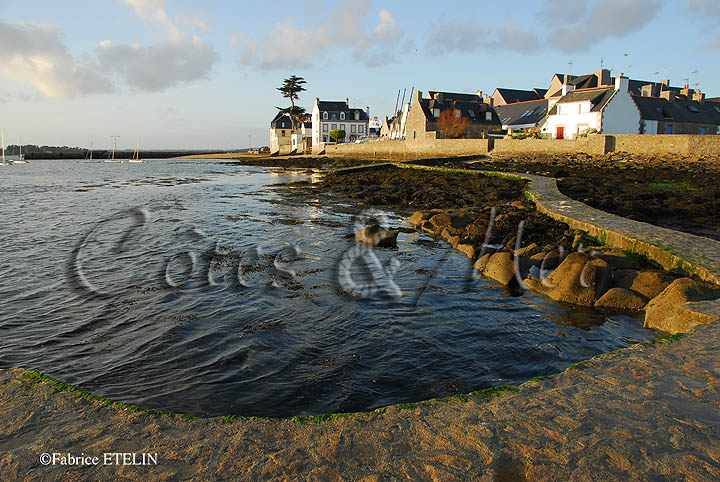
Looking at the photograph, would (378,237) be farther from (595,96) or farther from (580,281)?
(595,96)

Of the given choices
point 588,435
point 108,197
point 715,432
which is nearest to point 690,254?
point 715,432

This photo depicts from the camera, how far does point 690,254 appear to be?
8.41 m

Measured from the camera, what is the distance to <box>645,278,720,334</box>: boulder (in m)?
6.01

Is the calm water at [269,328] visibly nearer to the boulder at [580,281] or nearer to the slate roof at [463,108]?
the boulder at [580,281]

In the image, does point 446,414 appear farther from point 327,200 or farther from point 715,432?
point 327,200

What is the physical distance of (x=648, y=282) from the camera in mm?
7648

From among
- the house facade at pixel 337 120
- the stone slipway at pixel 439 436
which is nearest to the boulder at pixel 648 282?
the stone slipway at pixel 439 436

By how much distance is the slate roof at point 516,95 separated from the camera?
75.1m

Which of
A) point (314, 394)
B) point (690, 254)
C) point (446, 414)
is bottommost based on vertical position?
point (314, 394)

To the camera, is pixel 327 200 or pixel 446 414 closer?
pixel 446 414

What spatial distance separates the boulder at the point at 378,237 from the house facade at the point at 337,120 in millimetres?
78912

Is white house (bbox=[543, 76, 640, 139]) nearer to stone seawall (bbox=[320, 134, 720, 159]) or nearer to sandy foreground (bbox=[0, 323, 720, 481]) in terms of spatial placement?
stone seawall (bbox=[320, 134, 720, 159])

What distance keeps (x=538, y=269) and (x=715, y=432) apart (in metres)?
6.68

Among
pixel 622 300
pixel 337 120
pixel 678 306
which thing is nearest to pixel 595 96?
pixel 622 300
